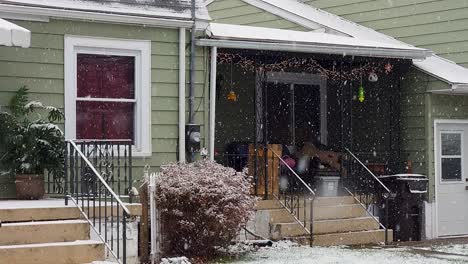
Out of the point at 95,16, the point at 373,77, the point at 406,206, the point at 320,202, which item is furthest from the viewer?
the point at 373,77

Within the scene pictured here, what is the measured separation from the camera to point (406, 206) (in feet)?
47.8

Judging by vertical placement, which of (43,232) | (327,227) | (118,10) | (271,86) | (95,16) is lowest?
(327,227)

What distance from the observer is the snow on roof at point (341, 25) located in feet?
50.7

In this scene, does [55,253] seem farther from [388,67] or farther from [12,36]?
[388,67]

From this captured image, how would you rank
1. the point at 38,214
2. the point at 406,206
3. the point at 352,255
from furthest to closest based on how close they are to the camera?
the point at 406,206
the point at 352,255
the point at 38,214

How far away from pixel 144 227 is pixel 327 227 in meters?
3.85

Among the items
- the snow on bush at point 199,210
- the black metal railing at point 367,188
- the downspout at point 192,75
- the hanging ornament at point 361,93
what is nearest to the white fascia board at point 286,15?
the hanging ornament at point 361,93

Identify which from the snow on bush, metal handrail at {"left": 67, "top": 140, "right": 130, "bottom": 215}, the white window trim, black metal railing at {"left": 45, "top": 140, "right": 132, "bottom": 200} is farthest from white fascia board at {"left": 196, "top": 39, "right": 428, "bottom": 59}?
metal handrail at {"left": 67, "top": 140, "right": 130, "bottom": 215}

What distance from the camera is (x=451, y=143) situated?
15.8 metres

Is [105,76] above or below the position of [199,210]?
above

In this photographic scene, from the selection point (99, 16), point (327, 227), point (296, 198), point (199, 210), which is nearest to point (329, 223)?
point (327, 227)

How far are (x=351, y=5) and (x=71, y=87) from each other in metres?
8.51

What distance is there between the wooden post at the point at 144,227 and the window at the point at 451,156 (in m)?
7.14

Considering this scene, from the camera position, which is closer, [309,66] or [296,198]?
[296,198]
